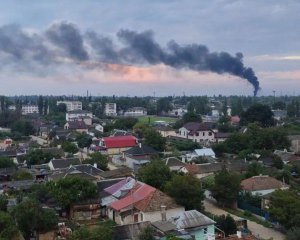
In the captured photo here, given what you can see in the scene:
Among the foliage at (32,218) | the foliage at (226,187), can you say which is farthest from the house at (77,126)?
the foliage at (32,218)

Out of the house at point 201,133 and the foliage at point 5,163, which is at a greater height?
the house at point 201,133

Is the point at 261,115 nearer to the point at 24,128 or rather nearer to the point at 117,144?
the point at 117,144

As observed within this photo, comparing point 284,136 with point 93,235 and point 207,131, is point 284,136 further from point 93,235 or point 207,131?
point 93,235

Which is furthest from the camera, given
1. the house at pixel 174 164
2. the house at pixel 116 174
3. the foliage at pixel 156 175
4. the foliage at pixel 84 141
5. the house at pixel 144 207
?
the foliage at pixel 84 141

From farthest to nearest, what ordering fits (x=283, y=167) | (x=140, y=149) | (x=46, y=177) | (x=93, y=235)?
(x=140, y=149) → (x=283, y=167) → (x=46, y=177) → (x=93, y=235)

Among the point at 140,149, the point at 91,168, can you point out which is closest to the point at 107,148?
the point at 140,149

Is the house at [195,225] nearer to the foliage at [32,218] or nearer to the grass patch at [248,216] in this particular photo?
the grass patch at [248,216]

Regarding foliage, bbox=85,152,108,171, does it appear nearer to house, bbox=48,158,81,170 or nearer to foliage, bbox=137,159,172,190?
house, bbox=48,158,81,170
